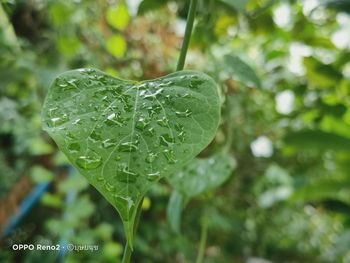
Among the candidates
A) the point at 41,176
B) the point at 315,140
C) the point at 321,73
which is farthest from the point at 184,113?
the point at 41,176

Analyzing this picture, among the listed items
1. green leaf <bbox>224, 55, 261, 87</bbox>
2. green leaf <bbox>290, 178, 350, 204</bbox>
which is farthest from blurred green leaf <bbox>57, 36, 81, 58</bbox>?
green leaf <bbox>290, 178, 350, 204</bbox>

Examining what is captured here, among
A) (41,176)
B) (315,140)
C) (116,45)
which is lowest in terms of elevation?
(41,176)

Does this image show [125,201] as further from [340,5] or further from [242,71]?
[340,5]

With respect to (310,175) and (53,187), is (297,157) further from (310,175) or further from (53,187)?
(53,187)

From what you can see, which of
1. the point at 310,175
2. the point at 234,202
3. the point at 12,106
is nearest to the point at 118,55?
the point at 12,106

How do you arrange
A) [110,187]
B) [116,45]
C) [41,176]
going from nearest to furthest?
[110,187]
[116,45]
[41,176]

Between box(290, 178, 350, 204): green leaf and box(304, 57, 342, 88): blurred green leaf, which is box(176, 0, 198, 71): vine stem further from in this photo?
box(290, 178, 350, 204): green leaf
